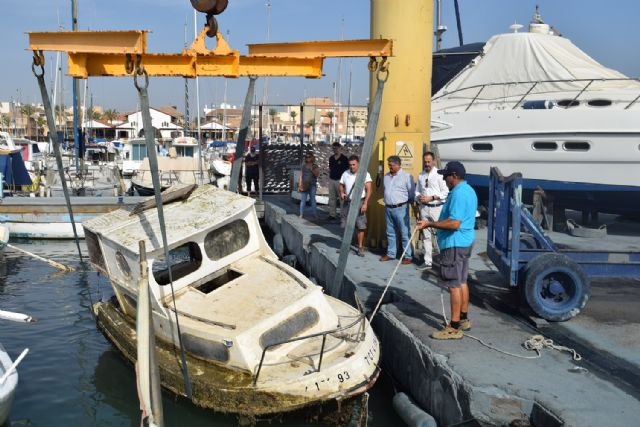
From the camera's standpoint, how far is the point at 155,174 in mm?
5473

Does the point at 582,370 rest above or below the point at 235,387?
above

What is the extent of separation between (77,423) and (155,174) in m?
3.42

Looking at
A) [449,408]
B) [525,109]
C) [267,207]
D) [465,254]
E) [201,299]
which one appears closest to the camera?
[449,408]

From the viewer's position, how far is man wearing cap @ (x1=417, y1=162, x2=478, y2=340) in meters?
6.39

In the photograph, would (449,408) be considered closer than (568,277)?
Yes

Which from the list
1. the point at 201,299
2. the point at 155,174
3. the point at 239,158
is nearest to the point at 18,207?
the point at 239,158

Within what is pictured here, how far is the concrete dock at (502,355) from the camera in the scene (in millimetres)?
4906

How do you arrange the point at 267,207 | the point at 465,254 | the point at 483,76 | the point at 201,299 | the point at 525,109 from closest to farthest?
the point at 465,254
the point at 201,299
the point at 525,109
the point at 483,76
the point at 267,207

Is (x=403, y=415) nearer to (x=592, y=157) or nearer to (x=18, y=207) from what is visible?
(x=592, y=157)

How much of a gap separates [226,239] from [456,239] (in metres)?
2.86

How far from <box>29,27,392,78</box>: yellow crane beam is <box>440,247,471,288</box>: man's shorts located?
8.11ft

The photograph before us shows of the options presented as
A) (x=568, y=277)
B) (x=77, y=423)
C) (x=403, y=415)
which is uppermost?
(x=568, y=277)

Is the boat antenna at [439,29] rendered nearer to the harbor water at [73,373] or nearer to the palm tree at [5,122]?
the harbor water at [73,373]

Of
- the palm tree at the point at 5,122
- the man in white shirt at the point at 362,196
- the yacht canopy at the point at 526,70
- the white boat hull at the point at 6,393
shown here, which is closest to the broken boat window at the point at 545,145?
the yacht canopy at the point at 526,70
